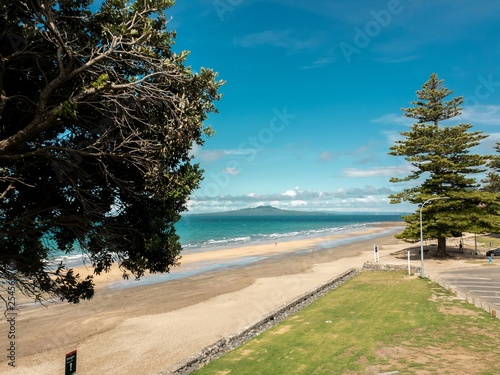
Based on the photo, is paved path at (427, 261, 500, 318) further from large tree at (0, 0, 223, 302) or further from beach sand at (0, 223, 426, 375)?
large tree at (0, 0, 223, 302)

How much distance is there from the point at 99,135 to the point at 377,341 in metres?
14.2

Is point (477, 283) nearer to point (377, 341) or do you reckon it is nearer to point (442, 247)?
point (442, 247)

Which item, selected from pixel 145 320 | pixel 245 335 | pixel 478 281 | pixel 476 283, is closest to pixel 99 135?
pixel 245 335

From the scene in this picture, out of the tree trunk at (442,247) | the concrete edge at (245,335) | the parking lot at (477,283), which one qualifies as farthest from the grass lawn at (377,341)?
the tree trunk at (442,247)

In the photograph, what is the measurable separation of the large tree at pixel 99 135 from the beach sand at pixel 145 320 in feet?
21.8

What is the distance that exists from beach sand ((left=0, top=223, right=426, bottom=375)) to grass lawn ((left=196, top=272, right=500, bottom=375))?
2484mm

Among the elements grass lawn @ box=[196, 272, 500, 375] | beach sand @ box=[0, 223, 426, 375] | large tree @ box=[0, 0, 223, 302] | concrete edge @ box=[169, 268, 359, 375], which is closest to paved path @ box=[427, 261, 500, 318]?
grass lawn @ box=[196, 272, 500, 375]

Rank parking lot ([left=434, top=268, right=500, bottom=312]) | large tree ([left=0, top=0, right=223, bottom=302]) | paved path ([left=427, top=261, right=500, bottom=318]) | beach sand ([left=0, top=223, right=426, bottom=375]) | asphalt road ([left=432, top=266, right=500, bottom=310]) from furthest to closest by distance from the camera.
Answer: asphalt road ([left=432, top=266, right=500, bottom=310])
parking lot ([left=434, top=268, right=500, bottom=312])
paved path ([left=427, top=261, right=500, bottom=318])
beach sand ([left=0, top=223, right=426, bottom=375])
large tree ([left=0, top=0, right=223, bottom=302])

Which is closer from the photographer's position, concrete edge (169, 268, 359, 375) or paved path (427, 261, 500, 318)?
concrete edge (169, 268, 359, 375)

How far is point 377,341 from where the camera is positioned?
1534 cm

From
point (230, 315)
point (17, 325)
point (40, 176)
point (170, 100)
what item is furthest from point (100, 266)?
point (17, 325)

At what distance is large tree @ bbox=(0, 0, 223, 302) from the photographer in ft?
24.7

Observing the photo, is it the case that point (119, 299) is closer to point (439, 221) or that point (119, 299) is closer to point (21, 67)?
point (21, 67)

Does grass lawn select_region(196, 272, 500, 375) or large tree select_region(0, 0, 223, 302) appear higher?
large tree select_region(0, 0, 223, 302)
